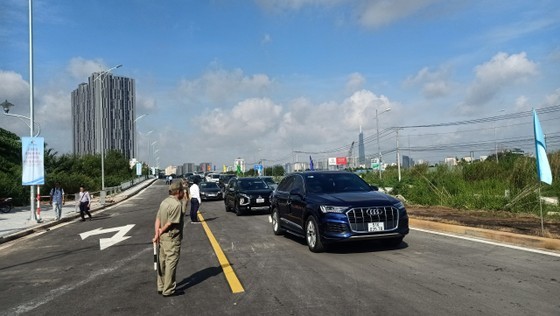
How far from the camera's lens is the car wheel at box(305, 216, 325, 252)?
923cm

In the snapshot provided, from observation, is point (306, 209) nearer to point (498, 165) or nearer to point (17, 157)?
point (498, 165)

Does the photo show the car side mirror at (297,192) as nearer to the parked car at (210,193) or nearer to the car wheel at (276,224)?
the car wheel at (276,224)

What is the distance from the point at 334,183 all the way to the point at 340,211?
1.68 metres

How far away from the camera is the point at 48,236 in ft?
49.9

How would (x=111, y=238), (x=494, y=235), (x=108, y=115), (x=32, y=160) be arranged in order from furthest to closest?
1. (x=108, y=115)
2. (x=32, y=160)
3. (x=111, y=238)
4. (x=494, y=235)

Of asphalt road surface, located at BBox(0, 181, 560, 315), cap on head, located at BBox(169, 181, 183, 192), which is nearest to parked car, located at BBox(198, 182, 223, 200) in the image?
asphalt road surface, located at BBox(0, 181, 560, 315)

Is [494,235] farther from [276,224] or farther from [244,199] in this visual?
[244,199]

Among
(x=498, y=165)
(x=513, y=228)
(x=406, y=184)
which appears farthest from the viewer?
(x=498, y=165)

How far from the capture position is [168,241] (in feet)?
21.1

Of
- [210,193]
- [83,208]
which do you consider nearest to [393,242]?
[83,208]

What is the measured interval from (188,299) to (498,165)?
2568 centimetres

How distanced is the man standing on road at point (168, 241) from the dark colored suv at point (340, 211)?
11.2 feet

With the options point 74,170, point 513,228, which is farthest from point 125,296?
point 74,170

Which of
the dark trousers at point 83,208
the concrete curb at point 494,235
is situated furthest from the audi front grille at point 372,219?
the dark trousers at point 83,208
